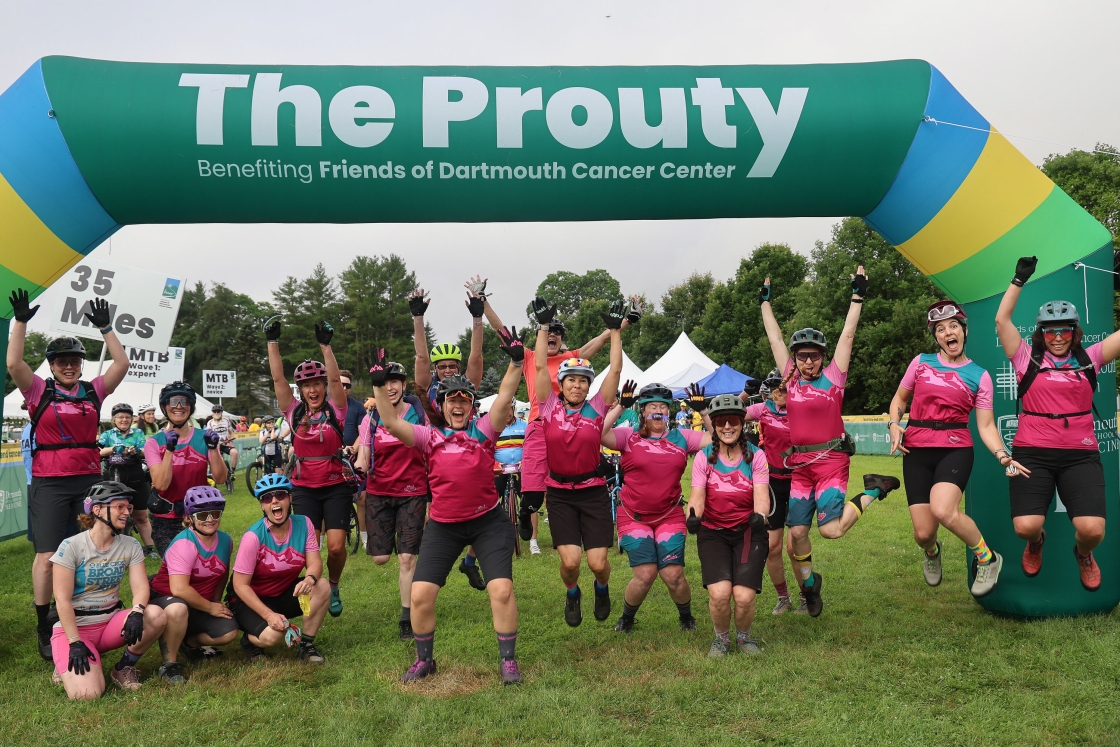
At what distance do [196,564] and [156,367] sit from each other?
14.0 m

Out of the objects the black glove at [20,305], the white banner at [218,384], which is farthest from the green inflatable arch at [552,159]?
the white banner at [218,384]

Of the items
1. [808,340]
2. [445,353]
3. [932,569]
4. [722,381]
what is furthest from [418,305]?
[722,381]

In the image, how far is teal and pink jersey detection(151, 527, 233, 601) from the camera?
600 cm

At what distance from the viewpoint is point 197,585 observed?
6176 millimetres

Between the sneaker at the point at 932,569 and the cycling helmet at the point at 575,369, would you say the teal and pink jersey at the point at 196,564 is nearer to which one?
the cycling helmet at the point at 575,369

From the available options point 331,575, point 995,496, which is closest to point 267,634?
point 331,575

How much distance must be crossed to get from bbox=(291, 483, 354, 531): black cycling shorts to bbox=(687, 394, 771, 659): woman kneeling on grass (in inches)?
124

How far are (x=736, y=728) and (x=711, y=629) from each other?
2040 millimetres

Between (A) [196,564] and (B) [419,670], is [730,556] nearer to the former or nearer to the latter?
(B) [419,670]

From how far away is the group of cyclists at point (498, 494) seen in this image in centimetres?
570

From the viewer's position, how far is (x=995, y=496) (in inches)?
262

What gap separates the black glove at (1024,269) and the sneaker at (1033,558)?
2109 mm

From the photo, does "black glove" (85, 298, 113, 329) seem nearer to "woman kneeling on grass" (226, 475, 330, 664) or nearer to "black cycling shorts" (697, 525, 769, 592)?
"woman kneeling on grass" (226, 475, 330, 664)

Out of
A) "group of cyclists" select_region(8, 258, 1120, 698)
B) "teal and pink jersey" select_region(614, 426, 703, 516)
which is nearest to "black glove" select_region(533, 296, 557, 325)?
"group of cyclists" select_region(8, 258, 1120, 698)
